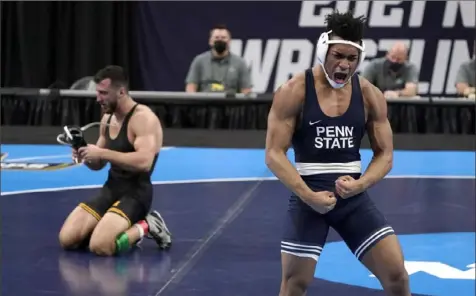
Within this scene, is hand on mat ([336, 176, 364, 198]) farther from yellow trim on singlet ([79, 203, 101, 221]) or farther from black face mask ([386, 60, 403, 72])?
black face mask ([386, 60, 403, 72])

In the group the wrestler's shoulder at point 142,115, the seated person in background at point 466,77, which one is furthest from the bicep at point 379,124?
the seated person in background at point 466,77

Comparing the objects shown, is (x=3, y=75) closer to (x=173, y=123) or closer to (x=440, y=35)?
(x=173, y=123)

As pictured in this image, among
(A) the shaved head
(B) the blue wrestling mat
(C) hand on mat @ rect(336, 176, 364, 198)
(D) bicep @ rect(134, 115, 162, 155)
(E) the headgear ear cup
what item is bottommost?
(B) the blue wrestling mat

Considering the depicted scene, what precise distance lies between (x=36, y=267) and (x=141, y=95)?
6656 mm

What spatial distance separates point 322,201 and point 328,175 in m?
0.21

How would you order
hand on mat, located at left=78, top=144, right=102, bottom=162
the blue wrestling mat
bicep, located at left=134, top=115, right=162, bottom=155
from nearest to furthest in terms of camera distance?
the blue wrestling mat
hand on mat, located at left=78, top=144, right=102, bottom=162
bicep, located at left=134, top=115, right=162, bottom=155

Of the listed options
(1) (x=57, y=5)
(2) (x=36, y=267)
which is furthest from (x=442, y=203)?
(1) (x=57, y=5)

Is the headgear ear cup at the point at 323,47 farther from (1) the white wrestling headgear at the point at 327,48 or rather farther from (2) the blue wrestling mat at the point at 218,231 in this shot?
(2) the blue wrestling mat at the point at 218,231

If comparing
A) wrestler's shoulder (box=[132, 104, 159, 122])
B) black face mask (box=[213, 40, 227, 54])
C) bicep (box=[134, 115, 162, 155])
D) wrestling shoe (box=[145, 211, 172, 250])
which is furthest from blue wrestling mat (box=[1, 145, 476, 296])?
black face mask (box=[213, 40, 227, 54])

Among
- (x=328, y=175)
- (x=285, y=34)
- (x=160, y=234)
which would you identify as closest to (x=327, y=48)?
(x=328, y=175)

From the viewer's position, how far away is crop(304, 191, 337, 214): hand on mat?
449 cm

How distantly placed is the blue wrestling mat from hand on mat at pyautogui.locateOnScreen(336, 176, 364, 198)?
58.2 inches

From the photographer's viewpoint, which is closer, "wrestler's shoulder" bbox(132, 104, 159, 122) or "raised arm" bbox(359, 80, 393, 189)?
"raised arm" bbox(359, 80, 393, 189)

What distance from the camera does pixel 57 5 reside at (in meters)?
15.2
